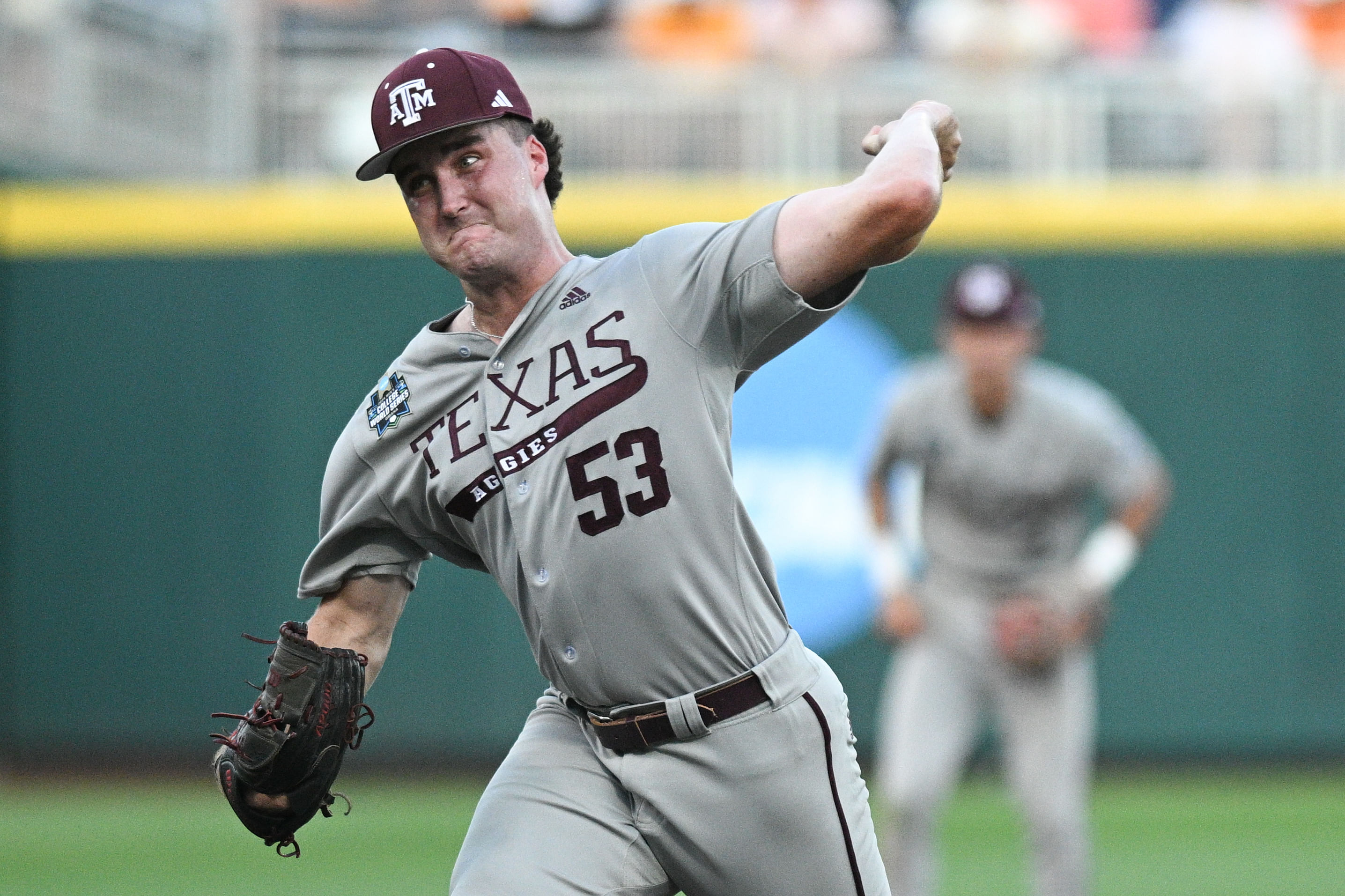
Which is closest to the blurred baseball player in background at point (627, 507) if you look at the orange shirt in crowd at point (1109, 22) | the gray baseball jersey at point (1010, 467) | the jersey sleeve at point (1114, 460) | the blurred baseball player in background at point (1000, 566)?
the blurred baseball player in background at point (1000, 566)

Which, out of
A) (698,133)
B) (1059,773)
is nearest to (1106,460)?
(1059,773)

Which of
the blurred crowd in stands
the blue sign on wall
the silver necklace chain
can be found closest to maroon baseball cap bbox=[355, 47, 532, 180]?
the silver necklace chain

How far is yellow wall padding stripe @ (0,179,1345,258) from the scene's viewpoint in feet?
37.4

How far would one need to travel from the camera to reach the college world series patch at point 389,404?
3.92 metres

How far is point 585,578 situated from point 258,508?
318 inches

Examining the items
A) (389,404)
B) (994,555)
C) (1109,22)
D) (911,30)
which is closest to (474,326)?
(389,404)

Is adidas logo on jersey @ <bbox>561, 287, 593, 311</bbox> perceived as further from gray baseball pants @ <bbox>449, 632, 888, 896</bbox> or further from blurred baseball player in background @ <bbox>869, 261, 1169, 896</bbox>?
blurred baseball player in background @ <bbox>869, 261, 1169, 896</bbox>

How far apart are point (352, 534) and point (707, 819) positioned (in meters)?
1.02

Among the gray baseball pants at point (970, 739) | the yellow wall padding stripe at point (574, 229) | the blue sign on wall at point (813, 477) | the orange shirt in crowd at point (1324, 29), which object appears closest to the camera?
the gray baseball pants at point (970, 739)

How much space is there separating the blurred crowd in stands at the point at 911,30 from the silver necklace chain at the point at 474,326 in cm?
810

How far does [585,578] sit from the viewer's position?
146 inches

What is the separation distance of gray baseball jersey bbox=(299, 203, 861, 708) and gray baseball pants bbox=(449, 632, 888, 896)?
0.14 m

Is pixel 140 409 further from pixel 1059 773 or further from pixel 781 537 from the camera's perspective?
pixel 1059 773

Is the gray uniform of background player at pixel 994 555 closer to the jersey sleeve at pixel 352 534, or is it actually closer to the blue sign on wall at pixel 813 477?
the jersey sleeve at pixel 352 534
